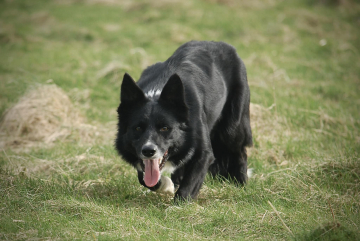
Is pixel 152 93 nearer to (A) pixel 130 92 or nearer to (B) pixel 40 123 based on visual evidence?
(A) pixel 130 92

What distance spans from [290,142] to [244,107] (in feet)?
4.19

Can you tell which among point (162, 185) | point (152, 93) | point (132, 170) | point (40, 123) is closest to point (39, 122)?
point (40, 123)

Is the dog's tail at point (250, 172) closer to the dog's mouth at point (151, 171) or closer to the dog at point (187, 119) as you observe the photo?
the dog at point (187, 119)

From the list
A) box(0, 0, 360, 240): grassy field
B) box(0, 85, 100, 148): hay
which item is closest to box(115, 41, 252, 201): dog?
box(0, 0, 360, 240): grassy field

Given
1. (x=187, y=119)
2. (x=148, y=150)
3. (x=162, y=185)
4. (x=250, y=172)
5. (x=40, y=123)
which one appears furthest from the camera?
(x=40, y=123)

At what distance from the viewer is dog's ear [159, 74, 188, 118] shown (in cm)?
414

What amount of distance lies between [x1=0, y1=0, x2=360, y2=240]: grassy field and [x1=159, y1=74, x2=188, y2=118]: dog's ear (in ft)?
3.43

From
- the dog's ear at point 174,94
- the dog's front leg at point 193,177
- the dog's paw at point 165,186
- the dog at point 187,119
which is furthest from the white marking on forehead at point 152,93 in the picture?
the dog's paw at point 165,186

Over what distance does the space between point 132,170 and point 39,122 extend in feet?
7.81

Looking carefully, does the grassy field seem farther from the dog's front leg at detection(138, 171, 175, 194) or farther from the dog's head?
the dog's head

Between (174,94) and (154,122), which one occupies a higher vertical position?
(174,94)

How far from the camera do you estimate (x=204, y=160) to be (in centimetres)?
459

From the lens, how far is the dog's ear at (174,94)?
414cm

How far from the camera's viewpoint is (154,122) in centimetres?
420
